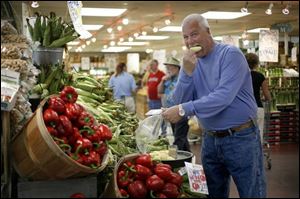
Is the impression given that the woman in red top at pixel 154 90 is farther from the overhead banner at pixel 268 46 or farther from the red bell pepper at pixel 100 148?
the red bell pepper at pixel 100 148

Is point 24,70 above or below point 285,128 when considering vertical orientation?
above

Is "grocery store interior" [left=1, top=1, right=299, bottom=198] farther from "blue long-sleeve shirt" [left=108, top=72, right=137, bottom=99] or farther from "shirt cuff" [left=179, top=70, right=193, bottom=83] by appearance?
"blue long-sleeve shirt" [left=108, top=72, right=137, bottom=99]

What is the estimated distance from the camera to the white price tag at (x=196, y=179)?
2070 millimetres

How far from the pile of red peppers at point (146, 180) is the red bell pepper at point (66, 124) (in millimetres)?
333

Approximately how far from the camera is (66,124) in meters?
1.71

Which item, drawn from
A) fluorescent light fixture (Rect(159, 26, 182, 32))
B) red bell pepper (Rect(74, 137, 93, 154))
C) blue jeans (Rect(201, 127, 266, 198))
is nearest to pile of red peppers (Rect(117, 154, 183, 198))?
red bell pepper (Rect(74, 137, 93, 154))

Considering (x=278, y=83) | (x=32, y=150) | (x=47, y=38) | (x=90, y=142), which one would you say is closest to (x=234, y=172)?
(x=90, y=142)

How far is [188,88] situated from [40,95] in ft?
3.42

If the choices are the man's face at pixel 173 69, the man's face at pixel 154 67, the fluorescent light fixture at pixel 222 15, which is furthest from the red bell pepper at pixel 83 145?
the fluorescent light fixture at pixel 222 15

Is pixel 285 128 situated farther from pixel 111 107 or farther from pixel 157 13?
pixel 111 107

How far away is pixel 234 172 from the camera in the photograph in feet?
8.41

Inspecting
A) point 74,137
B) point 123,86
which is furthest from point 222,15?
point 74,137

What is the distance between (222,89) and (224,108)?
128 mm

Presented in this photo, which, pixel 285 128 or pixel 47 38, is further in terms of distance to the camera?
pixel 285 128
